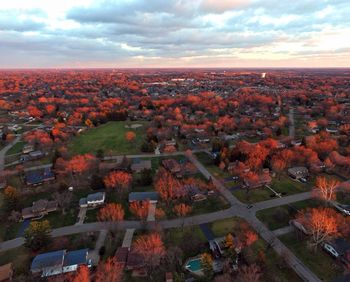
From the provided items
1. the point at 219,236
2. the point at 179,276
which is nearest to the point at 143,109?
the point at 219,236

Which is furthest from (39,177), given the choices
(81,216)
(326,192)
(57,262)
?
(326,192)

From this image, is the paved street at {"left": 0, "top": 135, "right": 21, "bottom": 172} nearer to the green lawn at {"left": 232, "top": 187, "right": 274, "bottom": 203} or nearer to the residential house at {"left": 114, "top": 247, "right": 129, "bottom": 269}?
the residential house at {"left": 114, "top": 247, "right": 129, "bottom": 269}

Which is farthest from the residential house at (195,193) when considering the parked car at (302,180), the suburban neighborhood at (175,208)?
the parked car at (302,180)

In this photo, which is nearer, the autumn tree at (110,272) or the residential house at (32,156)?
the autumn tree at (110,272)

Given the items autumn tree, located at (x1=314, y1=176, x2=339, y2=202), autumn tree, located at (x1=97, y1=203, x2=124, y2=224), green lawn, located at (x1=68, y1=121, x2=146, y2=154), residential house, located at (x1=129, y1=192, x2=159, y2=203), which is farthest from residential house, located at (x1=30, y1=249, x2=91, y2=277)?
green lawn, located at (x1=68, y1=121, x2=146, y2=154)

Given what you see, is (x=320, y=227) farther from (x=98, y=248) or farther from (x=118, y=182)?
(x=118, y=182)

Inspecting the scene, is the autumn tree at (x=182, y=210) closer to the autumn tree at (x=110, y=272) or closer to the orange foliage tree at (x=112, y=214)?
the orange foliage tree at (x=112, y=214)

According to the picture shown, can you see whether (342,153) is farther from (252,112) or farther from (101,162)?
(101,162)
